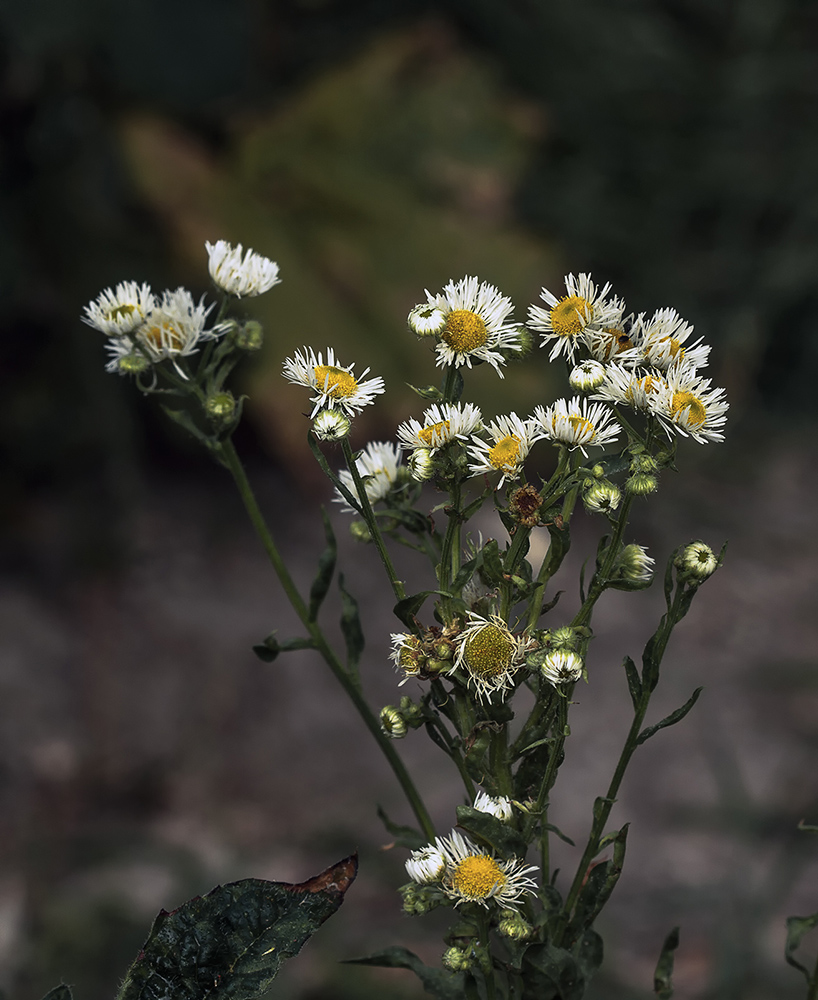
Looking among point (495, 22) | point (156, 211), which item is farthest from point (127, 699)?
point (495, 22)

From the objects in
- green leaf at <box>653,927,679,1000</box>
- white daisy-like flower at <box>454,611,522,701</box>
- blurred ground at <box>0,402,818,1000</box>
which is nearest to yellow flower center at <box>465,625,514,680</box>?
white daisy-like flower at <box>454,611,522,701</box>

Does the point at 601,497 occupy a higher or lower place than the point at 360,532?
lower

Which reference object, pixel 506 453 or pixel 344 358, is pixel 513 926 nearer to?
pixel 506 453

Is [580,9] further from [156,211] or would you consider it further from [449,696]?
[449,696]

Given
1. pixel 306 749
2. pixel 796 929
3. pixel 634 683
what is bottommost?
pixel 796 929

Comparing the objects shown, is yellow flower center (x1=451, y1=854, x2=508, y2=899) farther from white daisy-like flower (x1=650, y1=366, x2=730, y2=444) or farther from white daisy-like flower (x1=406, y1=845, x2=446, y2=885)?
white daisy-like flower (x1=650, y1=366, x2=730, y2=444)

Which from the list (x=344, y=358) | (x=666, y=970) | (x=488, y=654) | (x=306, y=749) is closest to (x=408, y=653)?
(x=488, y=654)
